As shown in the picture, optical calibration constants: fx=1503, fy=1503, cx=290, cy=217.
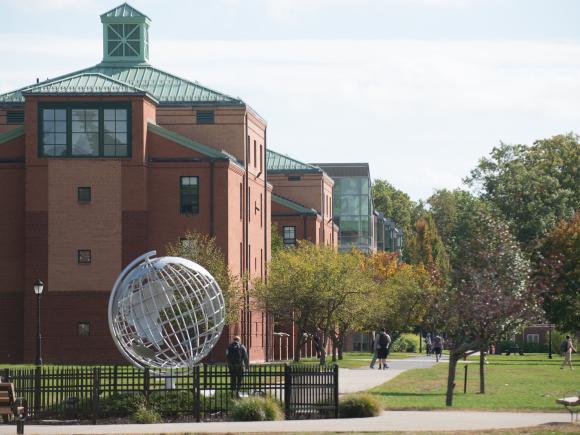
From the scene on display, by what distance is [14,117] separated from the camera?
84000 millimetres

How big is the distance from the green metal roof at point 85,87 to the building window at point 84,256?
7.74 m

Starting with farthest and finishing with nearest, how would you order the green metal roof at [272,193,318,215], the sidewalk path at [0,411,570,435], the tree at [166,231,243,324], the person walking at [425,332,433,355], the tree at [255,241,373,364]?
the person walking at [425,332,433,355] → the green metal roof at [272,193,318,215] → the tree at [255,241,373,364] → the tree at [166,231,243,324] → the sidewalk path at [0,411,570,435]

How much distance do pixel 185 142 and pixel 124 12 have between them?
53.2ft

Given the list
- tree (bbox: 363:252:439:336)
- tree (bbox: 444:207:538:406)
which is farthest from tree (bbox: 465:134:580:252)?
tree (bbox: 444:207:538:406)

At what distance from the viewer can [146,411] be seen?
Result: 34156 millimetres

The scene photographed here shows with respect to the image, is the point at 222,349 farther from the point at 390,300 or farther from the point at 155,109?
the point at 390,300

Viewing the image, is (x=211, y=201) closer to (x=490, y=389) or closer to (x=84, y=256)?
(x=84, y=256)

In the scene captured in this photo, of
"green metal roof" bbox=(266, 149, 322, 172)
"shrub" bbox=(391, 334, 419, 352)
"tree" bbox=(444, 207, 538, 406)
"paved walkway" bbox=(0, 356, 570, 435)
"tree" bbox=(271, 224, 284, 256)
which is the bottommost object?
"shrub" bbox=(391, 334, 419, 352)

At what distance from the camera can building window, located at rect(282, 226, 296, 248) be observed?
104 metres

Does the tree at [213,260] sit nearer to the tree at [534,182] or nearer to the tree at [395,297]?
the tree at [395,297]

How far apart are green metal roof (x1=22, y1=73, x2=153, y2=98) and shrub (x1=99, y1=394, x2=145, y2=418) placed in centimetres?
4018

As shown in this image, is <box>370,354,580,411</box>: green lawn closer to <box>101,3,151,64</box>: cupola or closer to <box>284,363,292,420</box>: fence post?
<box>284,363,292,420</box>: fence post

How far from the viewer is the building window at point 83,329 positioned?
73125 millimetres

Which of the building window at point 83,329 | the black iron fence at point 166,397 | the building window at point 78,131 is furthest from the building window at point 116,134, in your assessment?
the black iron fence at point 166,397
